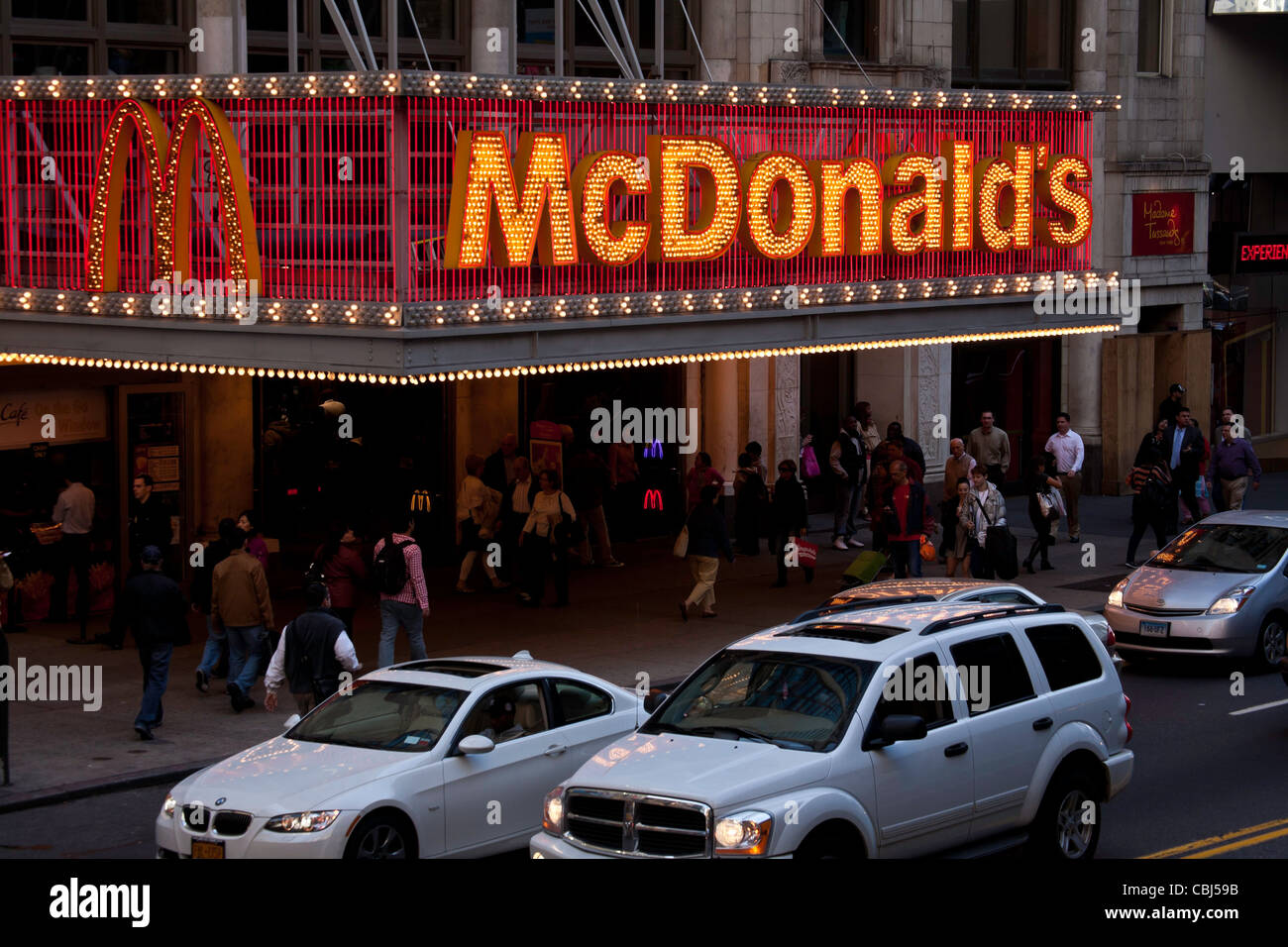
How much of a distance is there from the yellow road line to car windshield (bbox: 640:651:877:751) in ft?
9.21

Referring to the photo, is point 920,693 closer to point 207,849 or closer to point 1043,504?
point 207,849

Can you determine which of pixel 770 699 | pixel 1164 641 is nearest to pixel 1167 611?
Answer: pixel 1164 641

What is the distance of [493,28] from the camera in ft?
78.0

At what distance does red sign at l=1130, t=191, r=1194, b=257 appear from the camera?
32531 millimetres

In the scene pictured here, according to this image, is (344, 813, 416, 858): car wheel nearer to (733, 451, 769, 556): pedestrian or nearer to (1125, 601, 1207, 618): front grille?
(1125, 601, 1207, 618): front grille

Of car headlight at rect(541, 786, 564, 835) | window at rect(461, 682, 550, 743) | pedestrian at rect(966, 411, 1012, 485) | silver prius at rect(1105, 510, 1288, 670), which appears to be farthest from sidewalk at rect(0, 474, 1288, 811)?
car headlight at rect(541, 786, 564, 835)

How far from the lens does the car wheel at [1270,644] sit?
18797 mm

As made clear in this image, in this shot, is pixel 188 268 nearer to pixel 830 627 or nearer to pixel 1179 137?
pixel 830 627

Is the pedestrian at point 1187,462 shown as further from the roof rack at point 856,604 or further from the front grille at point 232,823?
the front grille at point 232,823

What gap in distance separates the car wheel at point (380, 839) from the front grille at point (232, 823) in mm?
680

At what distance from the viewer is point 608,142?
1875cm

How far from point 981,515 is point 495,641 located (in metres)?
6.18

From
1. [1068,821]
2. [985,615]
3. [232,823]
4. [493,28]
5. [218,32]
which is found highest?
[493,28]

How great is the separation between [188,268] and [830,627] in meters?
8.88
